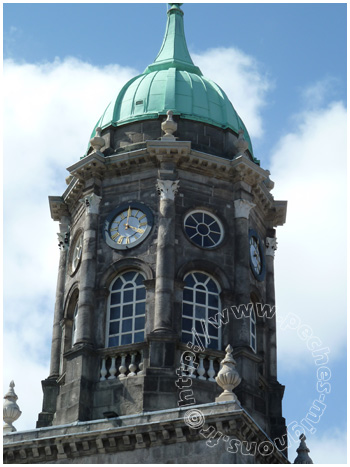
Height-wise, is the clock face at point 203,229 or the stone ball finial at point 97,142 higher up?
the stone ball finial at point 97,142

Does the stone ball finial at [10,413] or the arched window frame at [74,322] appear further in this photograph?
the arched window frame at [74,322]

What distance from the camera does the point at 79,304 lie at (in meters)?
40.8

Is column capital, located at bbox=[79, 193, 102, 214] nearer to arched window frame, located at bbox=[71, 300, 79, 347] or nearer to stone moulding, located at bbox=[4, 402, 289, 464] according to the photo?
arched window frame, located at bbox=[71, 300, 79, 347]

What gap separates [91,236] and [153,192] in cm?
276

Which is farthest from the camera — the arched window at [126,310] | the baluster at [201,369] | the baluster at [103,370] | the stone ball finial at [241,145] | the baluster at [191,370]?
the stone ball finial at [241,145]

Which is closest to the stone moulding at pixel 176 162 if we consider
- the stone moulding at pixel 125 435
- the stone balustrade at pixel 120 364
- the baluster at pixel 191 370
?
the stone balustrade at pixel 120 364

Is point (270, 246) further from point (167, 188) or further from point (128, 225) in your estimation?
point (128, 225)

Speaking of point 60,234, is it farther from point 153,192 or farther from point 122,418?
point 122,418

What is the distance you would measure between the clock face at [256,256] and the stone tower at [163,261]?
0.05 meters

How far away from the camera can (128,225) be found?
41.8 m

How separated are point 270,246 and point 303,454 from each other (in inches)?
332

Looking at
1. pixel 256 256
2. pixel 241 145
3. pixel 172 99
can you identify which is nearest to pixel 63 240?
pixel 172 99

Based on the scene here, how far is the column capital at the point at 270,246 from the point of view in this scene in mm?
44875

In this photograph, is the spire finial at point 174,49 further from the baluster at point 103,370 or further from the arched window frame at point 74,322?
the baluster at point 103,370
